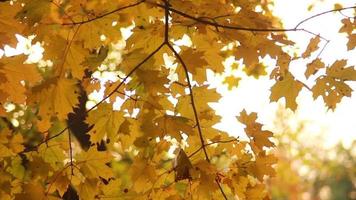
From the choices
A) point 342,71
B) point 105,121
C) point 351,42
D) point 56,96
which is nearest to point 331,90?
point 342,71

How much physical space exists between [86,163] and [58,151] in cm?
36

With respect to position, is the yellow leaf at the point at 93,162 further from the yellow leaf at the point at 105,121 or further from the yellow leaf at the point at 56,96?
the yellow leaf at the point at 56,96

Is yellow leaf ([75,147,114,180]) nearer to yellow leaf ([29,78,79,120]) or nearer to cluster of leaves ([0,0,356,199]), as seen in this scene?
cluster of leaves ([0,0,356,199])

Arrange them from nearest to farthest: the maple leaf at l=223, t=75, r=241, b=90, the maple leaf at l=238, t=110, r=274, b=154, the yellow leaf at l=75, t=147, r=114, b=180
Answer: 1. the yellow leaf at l=75, t=147, r=114, b=180
2. the maple leaf at l=238, t=110, r=274, b=154
3. the maple leaf at l=223, t=75, r=241, b=90

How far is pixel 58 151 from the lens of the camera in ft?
8.85

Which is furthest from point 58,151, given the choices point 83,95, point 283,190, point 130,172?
point 283,190

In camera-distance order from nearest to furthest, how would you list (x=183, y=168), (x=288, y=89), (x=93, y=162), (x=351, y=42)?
(x=183, y=168), (x=93, y=162), (x=288, y=89), (x=351, y=42)

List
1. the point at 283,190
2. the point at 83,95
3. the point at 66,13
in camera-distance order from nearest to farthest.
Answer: the point at 66,13
the point at 83,95
the point at 283,190

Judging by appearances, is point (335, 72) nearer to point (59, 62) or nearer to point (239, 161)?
point (239, 161)

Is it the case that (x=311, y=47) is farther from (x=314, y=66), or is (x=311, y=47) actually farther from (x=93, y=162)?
(x=93, y=162)

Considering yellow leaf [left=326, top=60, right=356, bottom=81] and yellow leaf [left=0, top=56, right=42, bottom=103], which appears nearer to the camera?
yellow leaf [left=0, top=56, right=42, bottom=103]

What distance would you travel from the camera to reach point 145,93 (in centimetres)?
222

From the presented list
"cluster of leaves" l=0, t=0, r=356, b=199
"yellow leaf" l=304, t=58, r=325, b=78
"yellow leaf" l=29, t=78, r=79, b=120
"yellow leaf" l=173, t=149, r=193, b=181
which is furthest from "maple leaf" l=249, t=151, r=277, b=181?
"yellow leaf" l=29, t=78, r=79, b=120

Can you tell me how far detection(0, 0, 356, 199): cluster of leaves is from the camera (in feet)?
7.18
